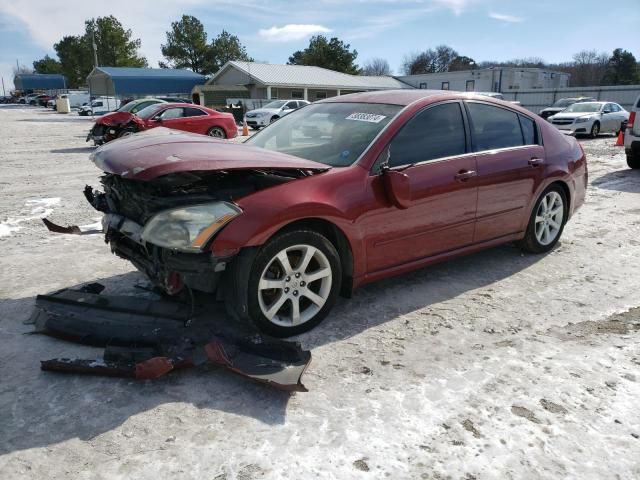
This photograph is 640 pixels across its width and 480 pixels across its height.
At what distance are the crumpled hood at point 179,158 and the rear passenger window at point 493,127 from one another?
1666 millimetres

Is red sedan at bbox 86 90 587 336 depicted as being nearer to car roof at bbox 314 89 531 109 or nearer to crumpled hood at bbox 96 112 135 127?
car roof at bbox 314 89 531 109

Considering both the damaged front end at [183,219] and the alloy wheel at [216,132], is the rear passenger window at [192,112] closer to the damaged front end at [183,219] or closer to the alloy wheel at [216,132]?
the alloy wheel at [216,132]

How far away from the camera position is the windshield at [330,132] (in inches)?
149

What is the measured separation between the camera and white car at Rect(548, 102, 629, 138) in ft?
63.0

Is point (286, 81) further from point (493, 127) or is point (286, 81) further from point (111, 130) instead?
point (493, 127)

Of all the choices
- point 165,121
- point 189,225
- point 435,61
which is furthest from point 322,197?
point 435,61

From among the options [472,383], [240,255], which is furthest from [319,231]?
[472,383]

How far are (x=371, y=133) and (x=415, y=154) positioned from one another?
39 centimetres

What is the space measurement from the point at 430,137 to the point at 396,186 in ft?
2.41

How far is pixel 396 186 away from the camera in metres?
3.57

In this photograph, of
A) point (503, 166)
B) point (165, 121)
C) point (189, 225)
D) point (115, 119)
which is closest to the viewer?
point (189, 225)

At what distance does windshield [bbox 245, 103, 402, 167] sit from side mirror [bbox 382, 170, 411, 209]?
0.91ft

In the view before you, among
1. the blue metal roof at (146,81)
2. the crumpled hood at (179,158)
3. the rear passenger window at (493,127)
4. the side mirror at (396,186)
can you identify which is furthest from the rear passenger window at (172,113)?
the blue metal roof at (146,81)

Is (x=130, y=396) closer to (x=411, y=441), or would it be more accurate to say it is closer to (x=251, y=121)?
(x=411, y=441)
